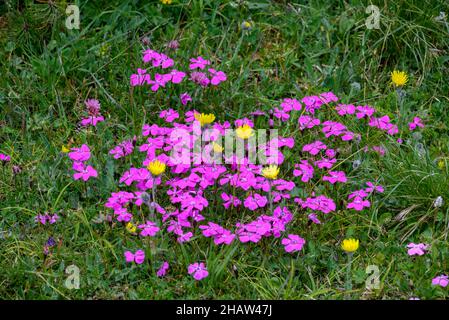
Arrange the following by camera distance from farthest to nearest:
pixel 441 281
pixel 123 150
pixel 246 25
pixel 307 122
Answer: pixel 246 25 → pixel 307 122 → pixel 123 150 → pixel 441 281

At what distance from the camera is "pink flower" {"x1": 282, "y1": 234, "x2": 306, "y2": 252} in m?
3.21

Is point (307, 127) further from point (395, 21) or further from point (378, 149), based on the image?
point (395, 21)

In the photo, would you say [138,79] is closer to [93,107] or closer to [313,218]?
[93,107]

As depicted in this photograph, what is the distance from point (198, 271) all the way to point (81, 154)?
36.4 inches

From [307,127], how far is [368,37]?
0.86 m

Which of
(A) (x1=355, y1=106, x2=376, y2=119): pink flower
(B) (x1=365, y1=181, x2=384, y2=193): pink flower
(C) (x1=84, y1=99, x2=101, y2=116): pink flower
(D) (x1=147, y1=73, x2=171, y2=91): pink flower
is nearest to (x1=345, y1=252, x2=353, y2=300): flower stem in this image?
(B) (x1=365, y1=181, x2=384, y2=193): pink flower

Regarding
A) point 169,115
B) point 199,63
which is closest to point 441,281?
point 169,115

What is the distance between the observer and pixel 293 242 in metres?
3.25

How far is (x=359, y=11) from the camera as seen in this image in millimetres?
4516

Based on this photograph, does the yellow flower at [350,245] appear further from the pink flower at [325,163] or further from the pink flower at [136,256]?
the pink flower at [136,256]

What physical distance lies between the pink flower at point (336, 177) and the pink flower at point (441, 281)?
2.17 feet

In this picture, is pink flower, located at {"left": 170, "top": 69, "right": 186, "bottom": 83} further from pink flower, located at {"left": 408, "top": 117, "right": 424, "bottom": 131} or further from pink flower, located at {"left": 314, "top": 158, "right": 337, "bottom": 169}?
pink flower, located at {"left": 408, "top": 117, "right": 424, "bottom": 131}

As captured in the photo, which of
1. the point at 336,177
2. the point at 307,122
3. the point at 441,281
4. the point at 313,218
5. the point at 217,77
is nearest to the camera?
the point at 441,281

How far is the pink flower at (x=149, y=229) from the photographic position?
320 cm
